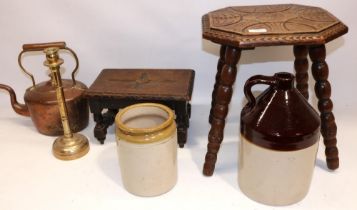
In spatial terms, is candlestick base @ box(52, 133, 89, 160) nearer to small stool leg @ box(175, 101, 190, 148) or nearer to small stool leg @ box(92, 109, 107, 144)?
small stool leg @ box(92, 109, 107, 144)

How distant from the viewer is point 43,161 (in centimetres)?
117

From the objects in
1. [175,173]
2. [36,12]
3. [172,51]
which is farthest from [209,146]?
[36,12]

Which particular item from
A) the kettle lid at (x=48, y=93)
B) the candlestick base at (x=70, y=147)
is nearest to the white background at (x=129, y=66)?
the candlestick base at (x=70, y=147)

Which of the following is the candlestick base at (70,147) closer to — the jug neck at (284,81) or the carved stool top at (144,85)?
the carved stool top at (144,85)

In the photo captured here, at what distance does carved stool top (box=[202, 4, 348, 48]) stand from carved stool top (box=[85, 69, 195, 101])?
0.70 feet

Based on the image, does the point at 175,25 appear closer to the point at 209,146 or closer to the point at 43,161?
the point at 209,146

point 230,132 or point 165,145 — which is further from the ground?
point 165,145

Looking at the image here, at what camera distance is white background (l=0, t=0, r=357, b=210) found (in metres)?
1.03

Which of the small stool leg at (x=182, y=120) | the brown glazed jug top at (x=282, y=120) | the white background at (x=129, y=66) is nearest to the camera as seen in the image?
the brown glazed jug top at (x=282, y=120)

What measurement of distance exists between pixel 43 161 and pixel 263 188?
2.12 ft

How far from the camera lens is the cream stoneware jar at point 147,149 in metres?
0.92

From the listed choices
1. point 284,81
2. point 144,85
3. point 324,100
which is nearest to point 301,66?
point 324,100

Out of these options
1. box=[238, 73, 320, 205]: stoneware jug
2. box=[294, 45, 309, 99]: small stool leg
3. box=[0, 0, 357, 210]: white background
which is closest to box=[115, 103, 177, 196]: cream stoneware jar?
box=[0, 0, 357, 210]: white background

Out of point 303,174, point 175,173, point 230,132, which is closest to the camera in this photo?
point 303,174
